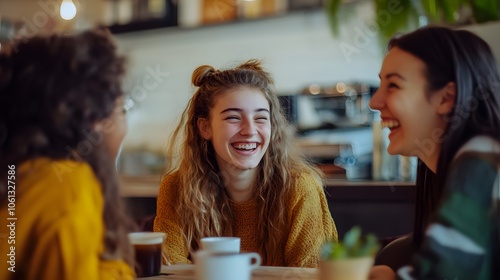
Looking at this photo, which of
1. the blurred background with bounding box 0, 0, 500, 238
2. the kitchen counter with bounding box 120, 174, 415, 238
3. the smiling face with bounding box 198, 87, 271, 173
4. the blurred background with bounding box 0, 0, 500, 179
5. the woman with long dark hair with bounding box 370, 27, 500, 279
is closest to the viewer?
the woman with long dark hair with bounding box 370, 27, 500, 279

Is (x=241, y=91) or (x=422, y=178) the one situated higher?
(x=241, y=91)

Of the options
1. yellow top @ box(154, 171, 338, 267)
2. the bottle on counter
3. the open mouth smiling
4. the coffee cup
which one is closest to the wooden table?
the coffee cup

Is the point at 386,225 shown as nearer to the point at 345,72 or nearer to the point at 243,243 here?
the point at 243,243

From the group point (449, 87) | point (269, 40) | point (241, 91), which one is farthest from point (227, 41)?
point (449, 87)

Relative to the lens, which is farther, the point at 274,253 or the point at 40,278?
the point at 274,253

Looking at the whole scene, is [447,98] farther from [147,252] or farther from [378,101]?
[147,252]

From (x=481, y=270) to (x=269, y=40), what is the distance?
2.52m

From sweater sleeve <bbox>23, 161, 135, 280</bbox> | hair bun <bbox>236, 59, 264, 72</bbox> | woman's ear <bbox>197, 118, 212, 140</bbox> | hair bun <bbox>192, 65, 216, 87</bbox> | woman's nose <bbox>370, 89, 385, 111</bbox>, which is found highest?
hair bun <bbox>236, 59, 264, 72</bbox>

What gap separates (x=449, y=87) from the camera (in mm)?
711

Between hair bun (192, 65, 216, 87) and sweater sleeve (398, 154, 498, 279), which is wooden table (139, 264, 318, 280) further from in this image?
hair bun (192, 65, 216, 87)

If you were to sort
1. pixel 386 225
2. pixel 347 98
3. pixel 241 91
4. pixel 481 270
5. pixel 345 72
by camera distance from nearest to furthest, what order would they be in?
pixel 481 270 → pixel 386 225 → pixel 241 91 → pixel 347 98 → pixel 345 72

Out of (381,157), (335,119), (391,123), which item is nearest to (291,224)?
(391,123)

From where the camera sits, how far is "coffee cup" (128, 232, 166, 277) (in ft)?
2.66

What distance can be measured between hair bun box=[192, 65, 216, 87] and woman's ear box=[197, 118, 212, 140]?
0.23 ft
